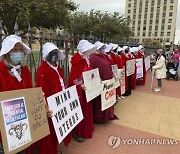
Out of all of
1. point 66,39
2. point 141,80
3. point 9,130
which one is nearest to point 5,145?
point 9,130

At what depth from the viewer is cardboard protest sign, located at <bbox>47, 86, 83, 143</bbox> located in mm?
3099

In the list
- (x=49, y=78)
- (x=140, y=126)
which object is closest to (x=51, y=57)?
(x=49, y=78)

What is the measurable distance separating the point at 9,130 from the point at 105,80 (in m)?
3.05

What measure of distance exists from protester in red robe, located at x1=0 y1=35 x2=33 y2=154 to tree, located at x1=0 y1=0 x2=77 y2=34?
12.9 metres

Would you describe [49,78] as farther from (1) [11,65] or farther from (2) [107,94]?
(2) [107,94]

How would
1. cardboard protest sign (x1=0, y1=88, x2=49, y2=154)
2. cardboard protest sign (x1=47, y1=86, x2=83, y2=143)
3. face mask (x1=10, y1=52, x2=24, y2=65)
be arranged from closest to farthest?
cardboard protest sign (x1=0, y1=88, x2=49, y2=154), face mask (x1=10, y1=52, x2=24, y2=65), cardboard protest sign (x1=47, y1=86, x2=83, y2=143)

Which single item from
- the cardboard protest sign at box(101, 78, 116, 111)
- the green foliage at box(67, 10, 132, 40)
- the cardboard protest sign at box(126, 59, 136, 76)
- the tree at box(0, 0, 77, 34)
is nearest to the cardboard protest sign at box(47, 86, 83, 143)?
the cardboard protest sign at box(101, 78, 116, 111)

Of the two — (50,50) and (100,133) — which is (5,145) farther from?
(100,133)

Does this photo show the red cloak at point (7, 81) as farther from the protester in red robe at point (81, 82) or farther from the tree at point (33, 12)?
the tree at point (33, 12)

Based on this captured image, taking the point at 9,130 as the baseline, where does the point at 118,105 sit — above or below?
below

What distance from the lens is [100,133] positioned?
15.9 ft

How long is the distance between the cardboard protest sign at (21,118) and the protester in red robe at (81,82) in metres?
1.58

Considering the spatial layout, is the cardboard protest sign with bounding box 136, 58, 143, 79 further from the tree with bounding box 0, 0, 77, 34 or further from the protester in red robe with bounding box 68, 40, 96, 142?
the tree with bounding box 0, 0, 77, 34

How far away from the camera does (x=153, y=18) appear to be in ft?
418
